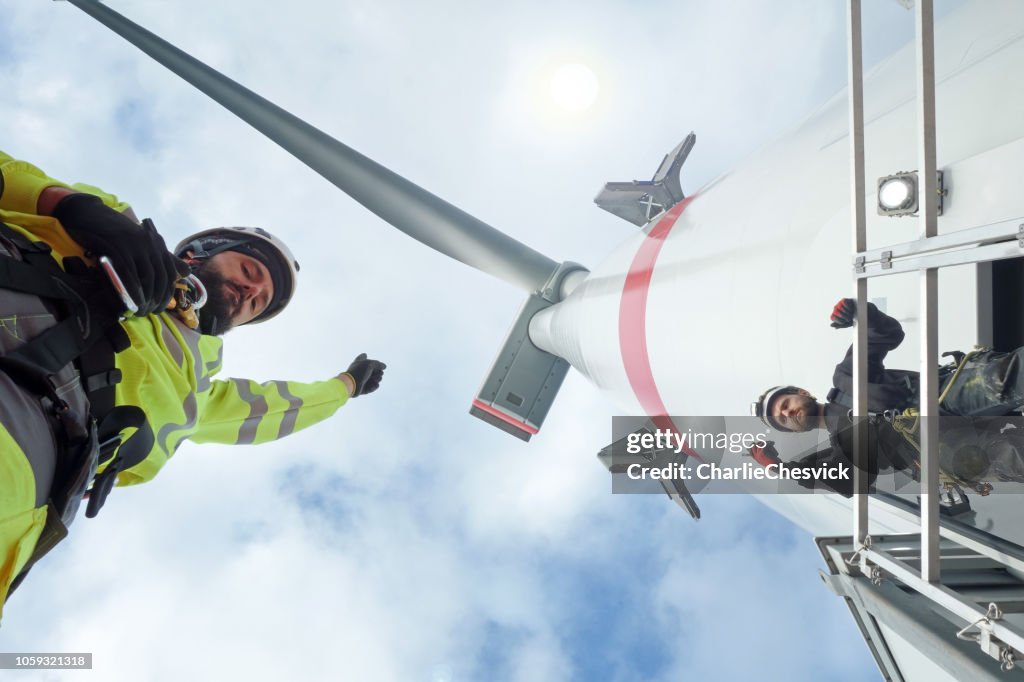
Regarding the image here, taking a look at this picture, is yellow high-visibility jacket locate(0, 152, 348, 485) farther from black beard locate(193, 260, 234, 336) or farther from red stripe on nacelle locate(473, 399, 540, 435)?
red stripe on nacelle locate(473, 399, 540, 435)

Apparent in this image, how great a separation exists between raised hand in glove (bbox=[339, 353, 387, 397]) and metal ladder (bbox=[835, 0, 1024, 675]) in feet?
11.4

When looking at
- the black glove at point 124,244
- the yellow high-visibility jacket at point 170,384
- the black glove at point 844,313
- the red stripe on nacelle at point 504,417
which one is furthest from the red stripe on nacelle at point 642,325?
the red stripe on nacelle at point 504,417

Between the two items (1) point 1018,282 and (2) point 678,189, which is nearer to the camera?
(1) point 1018,282

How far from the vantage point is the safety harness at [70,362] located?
180 cm

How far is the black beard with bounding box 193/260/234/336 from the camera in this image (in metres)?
2.92

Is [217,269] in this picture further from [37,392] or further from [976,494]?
[976,494]

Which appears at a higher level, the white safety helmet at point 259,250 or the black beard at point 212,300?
the white safety helmet at point 259,250

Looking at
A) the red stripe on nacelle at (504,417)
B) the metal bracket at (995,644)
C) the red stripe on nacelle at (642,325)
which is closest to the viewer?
Answer: the metal bracket at (995,644)

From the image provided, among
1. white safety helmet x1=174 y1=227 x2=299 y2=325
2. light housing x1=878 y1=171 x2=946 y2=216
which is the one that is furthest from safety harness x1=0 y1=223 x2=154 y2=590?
light housing x1=878 y1=171 x2=946 y2=216

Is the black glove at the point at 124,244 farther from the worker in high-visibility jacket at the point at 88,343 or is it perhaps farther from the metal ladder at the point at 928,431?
the metal ladder at the point at 928,431

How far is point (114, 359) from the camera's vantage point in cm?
213

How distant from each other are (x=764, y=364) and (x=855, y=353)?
49 cm

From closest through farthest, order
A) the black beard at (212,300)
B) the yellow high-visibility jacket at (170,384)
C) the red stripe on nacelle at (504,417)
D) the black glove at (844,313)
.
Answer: the black glove at (844,313)
the yellow high-visibility jacket at (170,384)
the black beard at (212,300)
the red stripe on nacelle at (504,417)

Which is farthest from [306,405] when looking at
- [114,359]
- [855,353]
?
[855,353]
